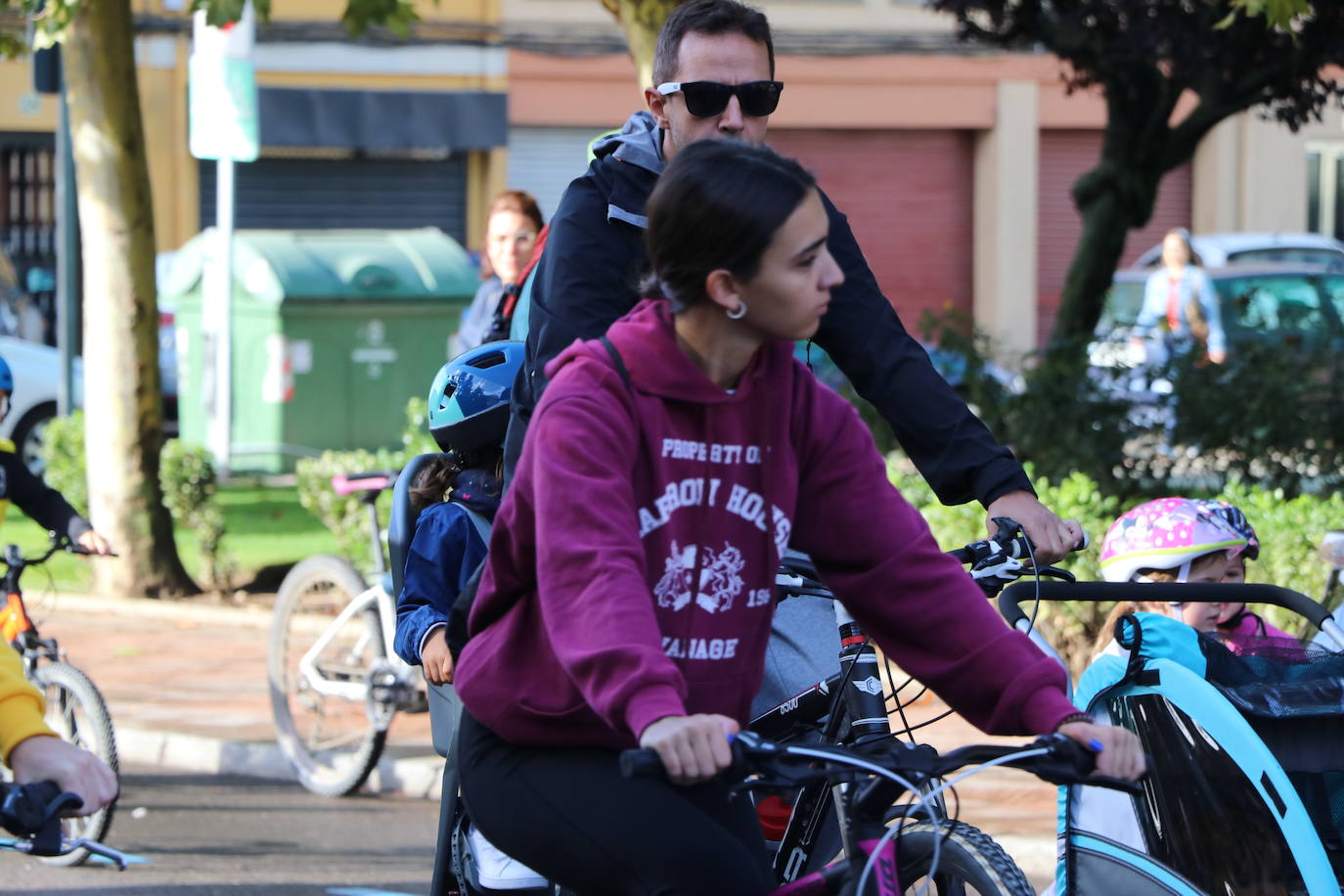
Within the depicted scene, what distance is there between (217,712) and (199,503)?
9.29 ft

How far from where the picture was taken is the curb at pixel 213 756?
6945mm

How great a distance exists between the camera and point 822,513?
273 cm

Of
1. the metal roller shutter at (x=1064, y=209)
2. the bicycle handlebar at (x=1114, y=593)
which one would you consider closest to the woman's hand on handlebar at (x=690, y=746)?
the bicycle handlebar at (x=1114, y=593)

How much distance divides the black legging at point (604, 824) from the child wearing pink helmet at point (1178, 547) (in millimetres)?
2099


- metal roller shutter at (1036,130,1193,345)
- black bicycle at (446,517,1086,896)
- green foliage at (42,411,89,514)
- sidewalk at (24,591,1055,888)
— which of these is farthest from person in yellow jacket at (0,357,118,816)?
metal roller shutter at (1036,130,1193,345)

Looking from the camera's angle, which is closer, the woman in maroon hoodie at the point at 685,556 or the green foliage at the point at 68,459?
the woman in maroon hoodie at the point at 685,556

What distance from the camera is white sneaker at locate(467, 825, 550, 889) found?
3.33m

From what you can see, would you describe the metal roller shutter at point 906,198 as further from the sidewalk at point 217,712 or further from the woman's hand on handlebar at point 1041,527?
the woman's hand on handlebar at point 1041,527

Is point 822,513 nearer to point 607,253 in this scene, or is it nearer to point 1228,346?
point 607,253

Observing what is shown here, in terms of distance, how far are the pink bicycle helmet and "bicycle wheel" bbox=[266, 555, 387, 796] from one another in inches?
115

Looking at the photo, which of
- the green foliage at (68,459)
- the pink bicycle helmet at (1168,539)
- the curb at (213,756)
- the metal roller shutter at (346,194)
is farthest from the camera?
the metal roller shutter at (346,194)

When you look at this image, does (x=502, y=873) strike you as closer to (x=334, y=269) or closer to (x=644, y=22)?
(x=644, y=22)

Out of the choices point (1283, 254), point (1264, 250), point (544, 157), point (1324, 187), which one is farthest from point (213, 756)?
point (1324, 187)

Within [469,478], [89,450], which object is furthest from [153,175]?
[469,478]
